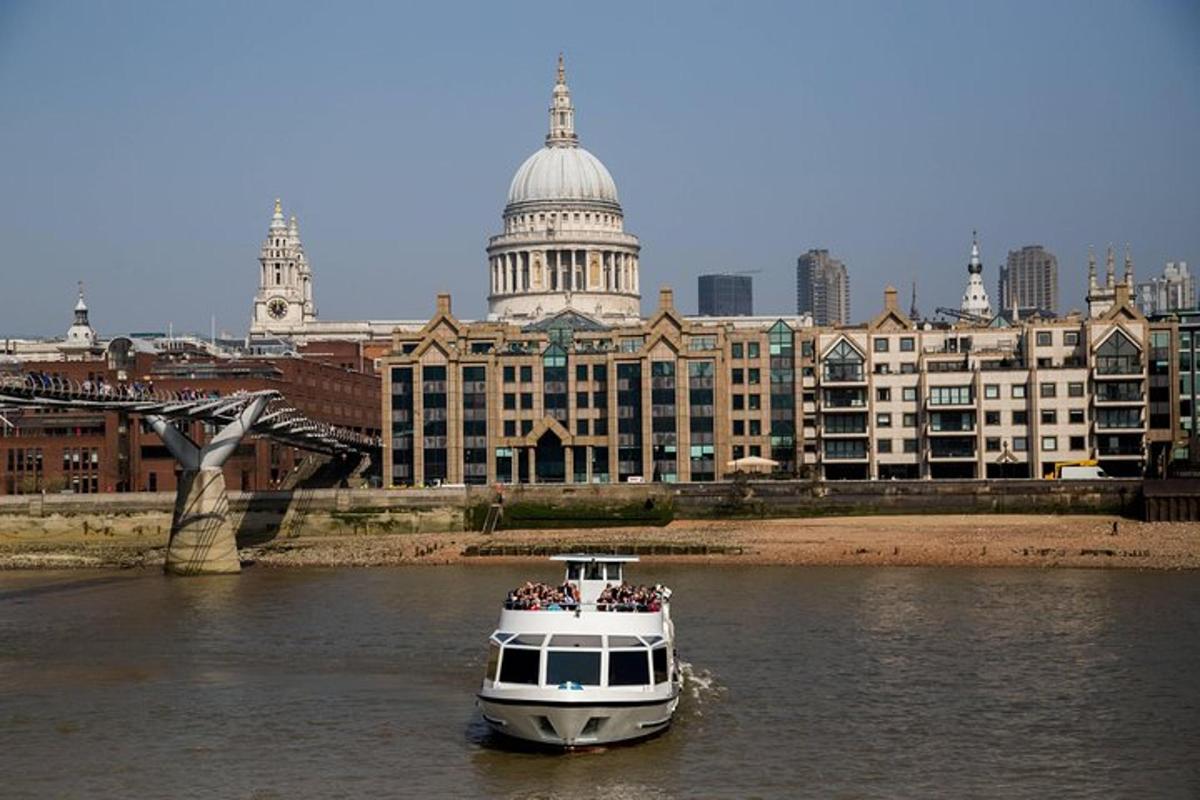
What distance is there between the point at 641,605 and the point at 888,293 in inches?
3769

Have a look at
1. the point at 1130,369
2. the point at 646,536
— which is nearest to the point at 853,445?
the point at 1130,369

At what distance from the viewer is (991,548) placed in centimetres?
9538

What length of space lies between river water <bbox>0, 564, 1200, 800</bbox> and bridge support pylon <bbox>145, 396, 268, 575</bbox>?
11.2 metres

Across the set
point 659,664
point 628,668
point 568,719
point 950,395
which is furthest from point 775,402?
point 568,719

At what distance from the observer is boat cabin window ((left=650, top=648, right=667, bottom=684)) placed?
46.8 metres

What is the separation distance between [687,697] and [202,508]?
4634 centimetres

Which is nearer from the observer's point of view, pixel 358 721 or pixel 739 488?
pixel 358 721

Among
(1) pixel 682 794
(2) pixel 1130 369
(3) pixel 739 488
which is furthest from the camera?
(2) pixel 1130 369

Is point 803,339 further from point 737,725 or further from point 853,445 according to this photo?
point 737,725

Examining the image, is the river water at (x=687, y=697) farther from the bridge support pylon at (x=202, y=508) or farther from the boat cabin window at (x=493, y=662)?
the bridge support pylon at (x=202, y=508)

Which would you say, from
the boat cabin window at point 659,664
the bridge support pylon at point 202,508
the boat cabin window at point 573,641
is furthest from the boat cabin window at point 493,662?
the bridge support pylon at point 202,508

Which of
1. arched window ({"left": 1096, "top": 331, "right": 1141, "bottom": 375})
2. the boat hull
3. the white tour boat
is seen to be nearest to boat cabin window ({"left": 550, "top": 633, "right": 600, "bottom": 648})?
the white tour boat

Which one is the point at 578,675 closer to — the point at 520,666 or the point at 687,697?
the point at 520,666

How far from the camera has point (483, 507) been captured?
113 meters
